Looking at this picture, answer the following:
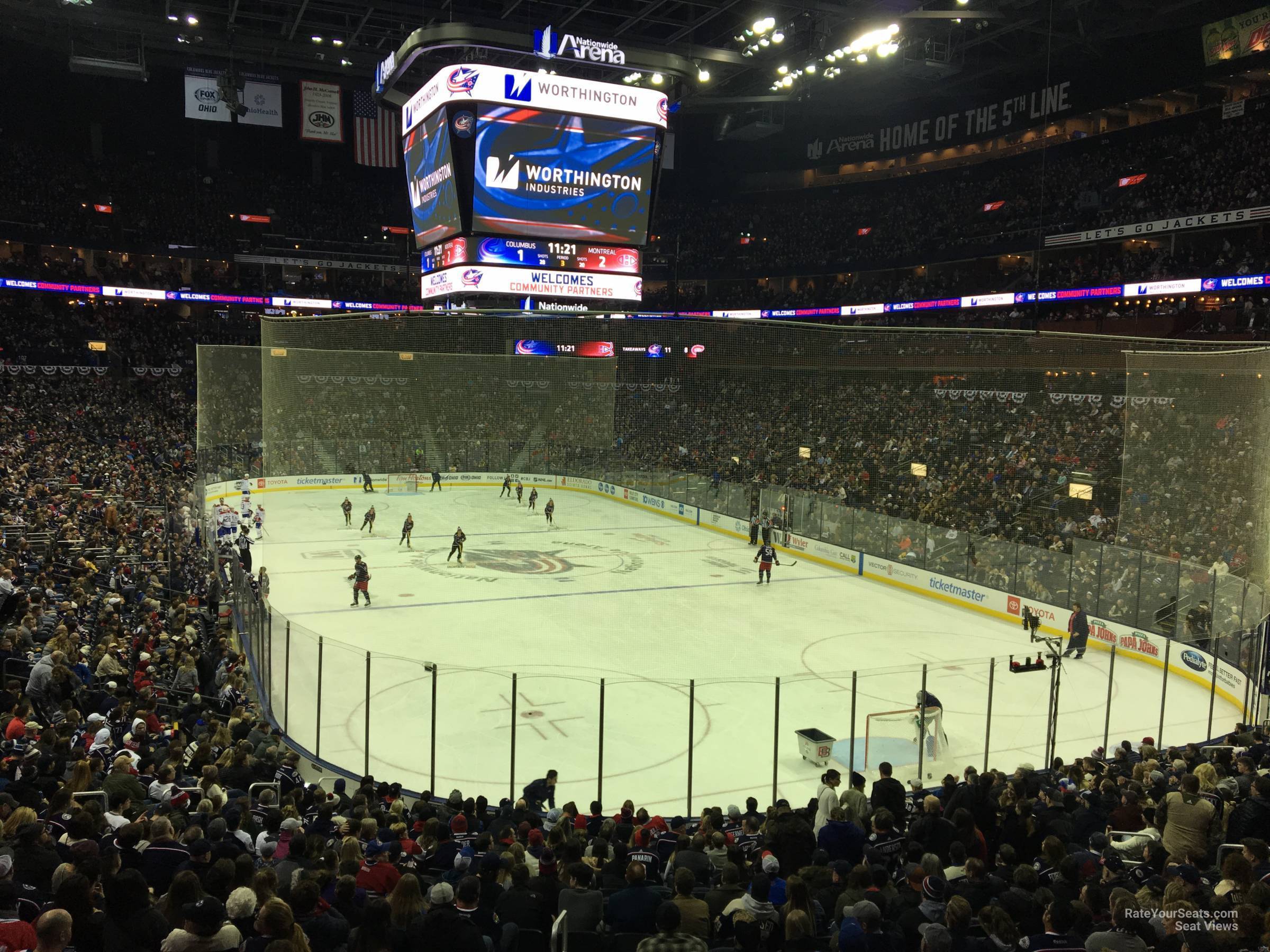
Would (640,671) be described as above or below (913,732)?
below

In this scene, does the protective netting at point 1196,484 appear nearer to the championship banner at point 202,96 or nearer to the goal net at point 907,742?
the goal net at point 907,742

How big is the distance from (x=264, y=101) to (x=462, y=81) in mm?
29328

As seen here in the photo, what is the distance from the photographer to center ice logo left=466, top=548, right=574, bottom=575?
79.7ft

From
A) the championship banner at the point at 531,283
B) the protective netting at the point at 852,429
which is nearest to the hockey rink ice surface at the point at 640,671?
the protective netting at the point at 852,429

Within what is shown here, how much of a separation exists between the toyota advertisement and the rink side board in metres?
11.4

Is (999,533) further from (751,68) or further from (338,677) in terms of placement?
(751,68)

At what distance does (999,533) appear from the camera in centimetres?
2202

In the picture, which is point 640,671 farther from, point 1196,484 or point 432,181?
point 432,181

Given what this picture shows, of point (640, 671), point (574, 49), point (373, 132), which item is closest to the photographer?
point (640, 671)

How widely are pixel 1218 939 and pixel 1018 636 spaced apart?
48.7 feet

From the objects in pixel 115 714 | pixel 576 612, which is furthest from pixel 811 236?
pixel 115 714

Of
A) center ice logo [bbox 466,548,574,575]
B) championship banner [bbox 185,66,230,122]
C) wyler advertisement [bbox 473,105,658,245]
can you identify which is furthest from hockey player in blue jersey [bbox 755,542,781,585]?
championship banner [bbox 185,66,230,122]

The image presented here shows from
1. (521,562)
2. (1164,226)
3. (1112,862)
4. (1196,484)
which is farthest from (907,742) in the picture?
(1164,226)

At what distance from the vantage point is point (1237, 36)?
29500 mm
